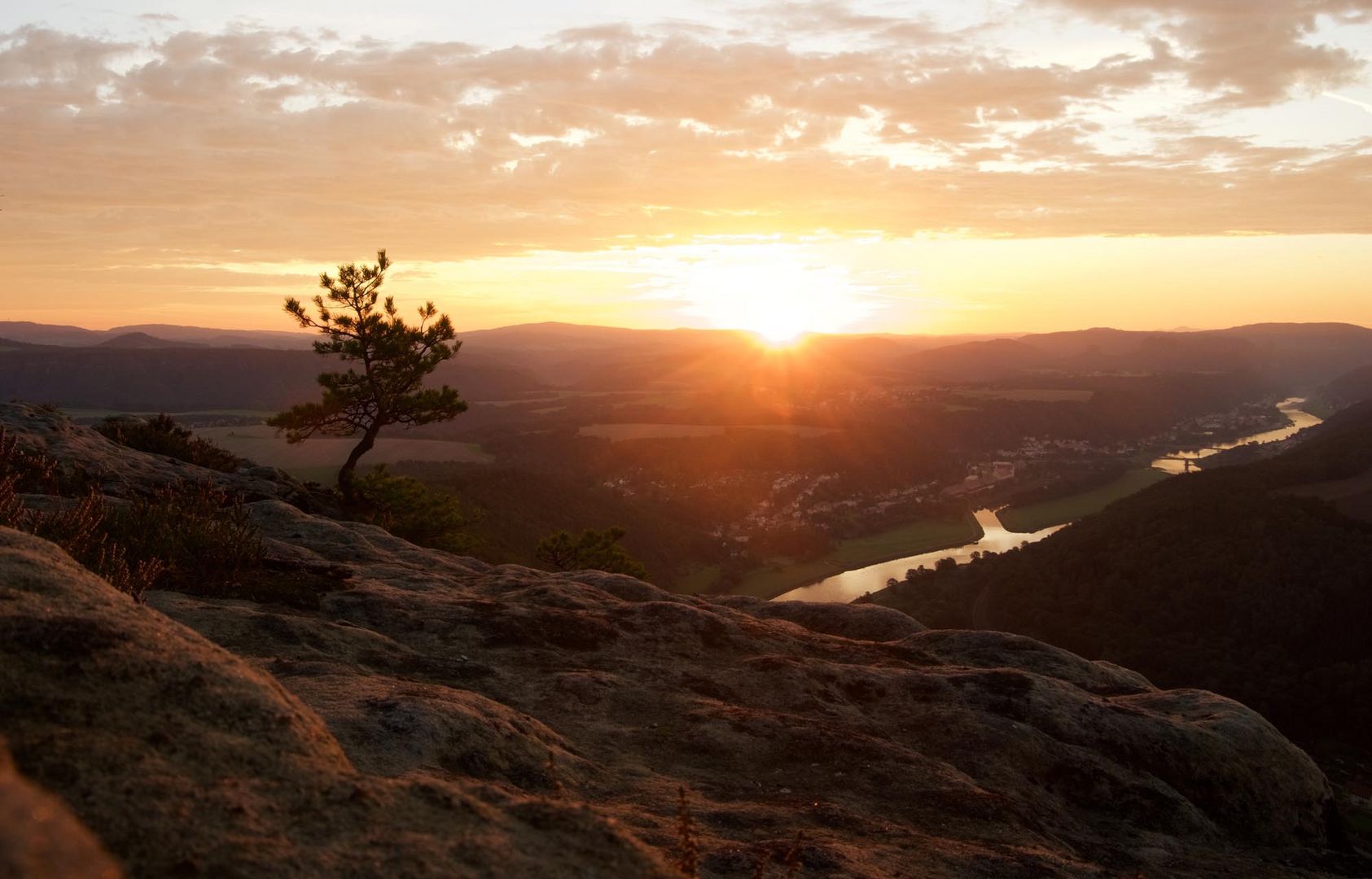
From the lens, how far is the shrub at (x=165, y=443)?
24797 millimetres

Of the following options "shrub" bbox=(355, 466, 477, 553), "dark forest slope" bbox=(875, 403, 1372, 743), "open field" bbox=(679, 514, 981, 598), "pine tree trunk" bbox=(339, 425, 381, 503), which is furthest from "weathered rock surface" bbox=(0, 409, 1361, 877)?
"open field" bbox=(679, 514, 981, 598)

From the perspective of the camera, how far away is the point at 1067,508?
379ft

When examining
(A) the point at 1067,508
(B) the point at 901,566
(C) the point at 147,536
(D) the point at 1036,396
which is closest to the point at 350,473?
(C) the point at 147,536

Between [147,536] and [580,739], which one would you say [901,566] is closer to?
[147,536]

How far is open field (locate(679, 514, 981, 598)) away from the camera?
263ft

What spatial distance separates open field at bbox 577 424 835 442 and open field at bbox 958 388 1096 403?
63.2 meters

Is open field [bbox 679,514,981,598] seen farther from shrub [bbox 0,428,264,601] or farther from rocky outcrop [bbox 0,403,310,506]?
shrub [bbox 0,428,264,601]

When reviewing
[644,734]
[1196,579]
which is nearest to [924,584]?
[1196,579]

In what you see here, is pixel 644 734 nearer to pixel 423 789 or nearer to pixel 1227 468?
pixel 423 789

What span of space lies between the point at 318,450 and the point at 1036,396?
158564 mm

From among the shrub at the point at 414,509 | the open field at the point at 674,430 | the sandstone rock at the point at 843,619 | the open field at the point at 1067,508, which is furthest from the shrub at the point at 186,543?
the open field at the point at 674,430

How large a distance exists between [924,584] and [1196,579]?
70.7 feet

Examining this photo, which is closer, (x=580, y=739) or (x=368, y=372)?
(x=580, y=739)

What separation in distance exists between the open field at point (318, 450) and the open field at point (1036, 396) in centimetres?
12349
